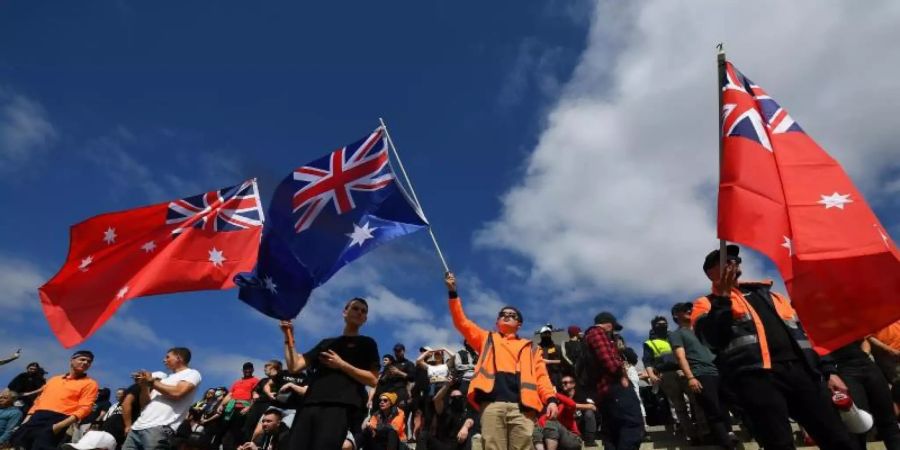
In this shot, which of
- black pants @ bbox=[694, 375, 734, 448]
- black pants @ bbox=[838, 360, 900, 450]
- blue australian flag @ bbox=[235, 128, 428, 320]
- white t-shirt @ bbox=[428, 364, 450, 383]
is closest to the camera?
black pants @ bbox=[838, 360, 900, 450]

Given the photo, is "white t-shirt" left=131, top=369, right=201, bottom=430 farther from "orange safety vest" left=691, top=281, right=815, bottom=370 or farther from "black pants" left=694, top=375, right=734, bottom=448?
"black pants" left=694, top=375, right=734, bottom=448

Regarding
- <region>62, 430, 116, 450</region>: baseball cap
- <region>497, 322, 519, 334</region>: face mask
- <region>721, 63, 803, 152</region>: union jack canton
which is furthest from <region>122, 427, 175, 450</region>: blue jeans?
<region>721, 63, 803, 152</region>: union jack canton

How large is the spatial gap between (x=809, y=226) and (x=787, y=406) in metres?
1.35

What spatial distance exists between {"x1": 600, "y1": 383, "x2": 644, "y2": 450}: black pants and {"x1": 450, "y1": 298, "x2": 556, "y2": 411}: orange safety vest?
134 centimetres

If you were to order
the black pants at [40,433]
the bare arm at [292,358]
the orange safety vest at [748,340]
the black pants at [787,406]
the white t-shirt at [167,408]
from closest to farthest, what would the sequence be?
1. the black pants at [787,406]
2. the orange safety vest at [748,340]
3. the bare arm at [292,358]
4. the white t-shirt at [167,408]
5. the black pants at [40,433]

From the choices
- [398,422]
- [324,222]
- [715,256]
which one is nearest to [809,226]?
[715,256]

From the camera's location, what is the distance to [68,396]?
7.45m

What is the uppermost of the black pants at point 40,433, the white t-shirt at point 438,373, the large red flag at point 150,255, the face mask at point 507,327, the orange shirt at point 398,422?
the large red flag at point 150,255

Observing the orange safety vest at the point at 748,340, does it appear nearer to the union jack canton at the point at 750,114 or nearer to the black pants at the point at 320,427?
the union jack canton at the point at 750,114

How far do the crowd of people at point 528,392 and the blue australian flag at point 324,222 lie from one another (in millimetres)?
785

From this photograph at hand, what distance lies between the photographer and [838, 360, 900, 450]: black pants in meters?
5.27

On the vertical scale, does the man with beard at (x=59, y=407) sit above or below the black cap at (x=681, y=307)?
below

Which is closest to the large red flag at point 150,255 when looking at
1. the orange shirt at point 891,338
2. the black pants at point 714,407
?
the black pants at point 714,407

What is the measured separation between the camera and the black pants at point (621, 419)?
6426 mm
